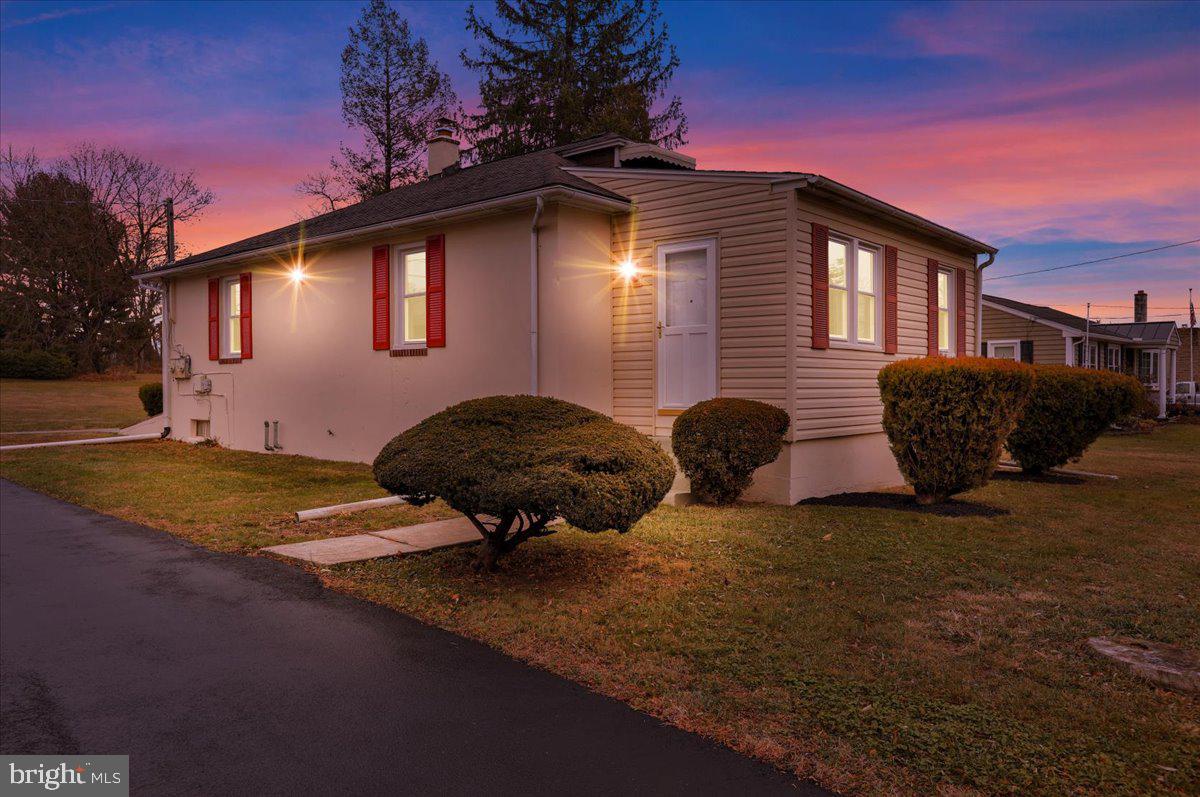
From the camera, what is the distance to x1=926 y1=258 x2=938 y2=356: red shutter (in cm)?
1221

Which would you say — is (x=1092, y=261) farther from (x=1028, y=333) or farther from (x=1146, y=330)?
(x=1146, y=330)

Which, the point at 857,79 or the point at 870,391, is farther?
the point at 857,79

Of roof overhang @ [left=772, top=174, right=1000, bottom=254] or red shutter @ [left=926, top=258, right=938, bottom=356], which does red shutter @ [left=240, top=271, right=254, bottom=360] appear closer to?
roof overhang @ [left=772, top=174, right=1000, bottom=254]

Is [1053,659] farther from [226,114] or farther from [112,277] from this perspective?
[112,277]

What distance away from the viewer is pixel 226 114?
53.4ft

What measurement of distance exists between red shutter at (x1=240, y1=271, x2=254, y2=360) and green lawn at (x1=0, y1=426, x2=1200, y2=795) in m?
6.00

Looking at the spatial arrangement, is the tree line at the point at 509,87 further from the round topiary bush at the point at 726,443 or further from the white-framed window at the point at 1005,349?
the round topiary bush at the point at 726,443

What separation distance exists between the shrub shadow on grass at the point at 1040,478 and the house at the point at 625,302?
182 cm

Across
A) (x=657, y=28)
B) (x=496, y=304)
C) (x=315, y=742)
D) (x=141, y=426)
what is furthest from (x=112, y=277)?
(x=315, y=742)

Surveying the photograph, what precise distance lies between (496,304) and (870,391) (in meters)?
5.66

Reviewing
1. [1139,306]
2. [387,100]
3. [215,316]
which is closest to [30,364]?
[387,100]

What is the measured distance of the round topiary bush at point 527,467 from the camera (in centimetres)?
473

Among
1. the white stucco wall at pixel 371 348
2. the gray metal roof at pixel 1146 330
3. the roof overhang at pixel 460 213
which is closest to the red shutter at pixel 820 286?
the roof overhang at pixel 460 213

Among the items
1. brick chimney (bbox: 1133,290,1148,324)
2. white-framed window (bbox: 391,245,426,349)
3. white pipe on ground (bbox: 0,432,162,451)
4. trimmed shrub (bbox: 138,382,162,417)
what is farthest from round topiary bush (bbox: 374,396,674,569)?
brick chimney (bbox: 1133,290,1148,324)
